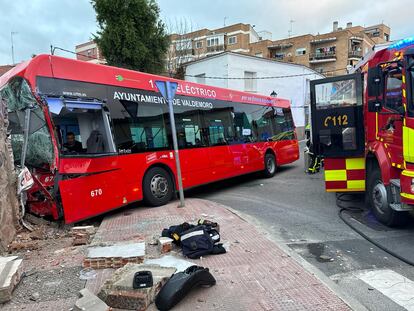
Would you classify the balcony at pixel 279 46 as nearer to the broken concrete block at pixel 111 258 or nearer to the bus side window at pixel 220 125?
the bus side window at pixel 220 125

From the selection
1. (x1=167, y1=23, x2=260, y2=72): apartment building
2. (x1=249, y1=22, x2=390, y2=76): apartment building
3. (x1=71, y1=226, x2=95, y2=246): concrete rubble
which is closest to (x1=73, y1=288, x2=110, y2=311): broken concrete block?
(x1=71, y1=226, x2=95, y2=246): concrete rubble

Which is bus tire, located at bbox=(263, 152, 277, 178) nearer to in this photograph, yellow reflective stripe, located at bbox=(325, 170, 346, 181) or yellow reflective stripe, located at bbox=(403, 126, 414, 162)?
yellow reflective stripe, located at bbox=(325, 170, 346, 181)

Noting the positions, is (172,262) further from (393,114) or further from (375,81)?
(375,81)

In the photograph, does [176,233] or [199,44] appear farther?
[199,44]

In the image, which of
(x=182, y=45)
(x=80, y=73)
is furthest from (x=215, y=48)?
(x=80, y=73)

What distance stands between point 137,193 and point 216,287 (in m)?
4.16

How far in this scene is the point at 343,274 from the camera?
14.7 feet

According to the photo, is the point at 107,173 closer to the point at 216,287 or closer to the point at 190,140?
the point at 190,140

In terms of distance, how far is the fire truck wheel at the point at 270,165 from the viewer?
13172mm

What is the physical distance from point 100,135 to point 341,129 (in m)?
4.79

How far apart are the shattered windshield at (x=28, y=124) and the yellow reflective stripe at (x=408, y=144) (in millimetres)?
5540

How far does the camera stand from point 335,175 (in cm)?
775

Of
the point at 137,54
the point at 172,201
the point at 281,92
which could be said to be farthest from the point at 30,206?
the point at 281,92

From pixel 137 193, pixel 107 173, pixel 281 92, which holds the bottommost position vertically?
pixel 137 193
